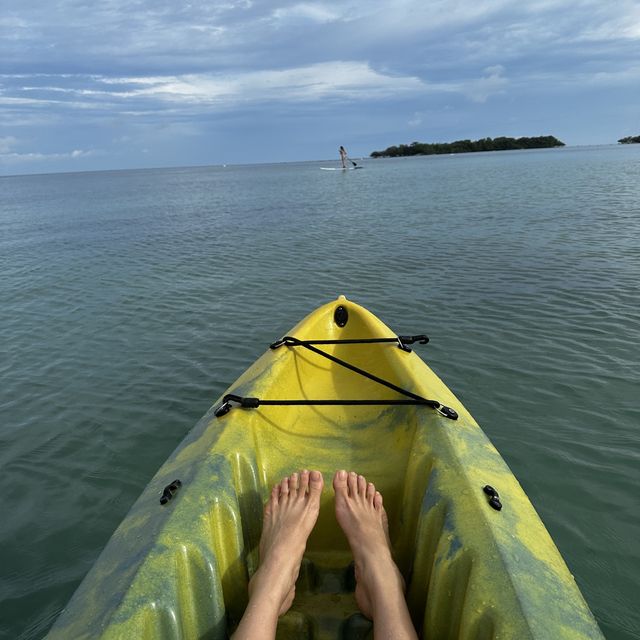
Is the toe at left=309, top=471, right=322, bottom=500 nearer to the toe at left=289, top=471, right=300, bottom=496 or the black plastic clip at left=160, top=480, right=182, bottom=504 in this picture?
the toe at left=289, top=471, right=300, bottom=496

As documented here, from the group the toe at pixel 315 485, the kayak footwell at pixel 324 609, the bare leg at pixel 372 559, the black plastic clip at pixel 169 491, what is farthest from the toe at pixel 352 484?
the black plastic clip at pixel 169 491

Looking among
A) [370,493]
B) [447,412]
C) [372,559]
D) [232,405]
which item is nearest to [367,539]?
[372,559]

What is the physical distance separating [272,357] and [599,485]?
3257mm

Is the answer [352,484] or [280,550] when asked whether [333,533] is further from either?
[280,550]

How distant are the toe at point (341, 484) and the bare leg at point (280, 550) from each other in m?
0.10

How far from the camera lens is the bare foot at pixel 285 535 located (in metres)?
2.82

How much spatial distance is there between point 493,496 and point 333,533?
1.28 meters

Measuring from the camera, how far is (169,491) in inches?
122

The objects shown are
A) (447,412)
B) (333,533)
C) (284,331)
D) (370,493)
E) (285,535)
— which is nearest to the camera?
(285,535)

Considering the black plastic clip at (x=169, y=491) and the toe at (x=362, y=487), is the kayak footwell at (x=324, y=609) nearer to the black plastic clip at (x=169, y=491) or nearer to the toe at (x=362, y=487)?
the toe at (x=362, y=487)

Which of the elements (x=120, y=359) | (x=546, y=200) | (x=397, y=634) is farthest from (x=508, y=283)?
(x=546, y=200)

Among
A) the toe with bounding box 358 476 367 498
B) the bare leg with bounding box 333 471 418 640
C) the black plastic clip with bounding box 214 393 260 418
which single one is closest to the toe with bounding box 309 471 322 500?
the bare leg with bounding box 333 471 418 640

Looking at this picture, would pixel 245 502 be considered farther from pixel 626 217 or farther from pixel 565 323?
pixel 626 217

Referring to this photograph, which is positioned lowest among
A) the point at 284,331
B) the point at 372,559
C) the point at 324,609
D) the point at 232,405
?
the point at 284,331
